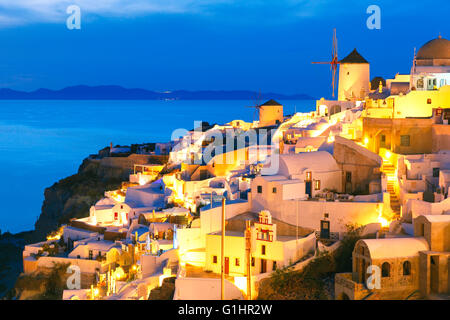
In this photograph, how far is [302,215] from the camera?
17.9 metres

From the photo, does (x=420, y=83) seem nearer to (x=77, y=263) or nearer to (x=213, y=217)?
(x=213, y=217)

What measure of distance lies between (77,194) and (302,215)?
22242mm

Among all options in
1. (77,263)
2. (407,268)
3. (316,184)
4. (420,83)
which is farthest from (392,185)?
(77,263)

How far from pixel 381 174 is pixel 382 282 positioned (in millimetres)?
5332

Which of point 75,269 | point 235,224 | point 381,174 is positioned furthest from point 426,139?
point 75,269

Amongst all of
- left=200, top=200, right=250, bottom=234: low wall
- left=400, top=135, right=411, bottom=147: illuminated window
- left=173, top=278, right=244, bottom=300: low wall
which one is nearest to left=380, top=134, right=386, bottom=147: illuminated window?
left=400, top=135, right=411, bottom=147: illuminated window

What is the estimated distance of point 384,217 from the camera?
17.1 meters

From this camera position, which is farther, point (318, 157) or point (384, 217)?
point (318, 157)

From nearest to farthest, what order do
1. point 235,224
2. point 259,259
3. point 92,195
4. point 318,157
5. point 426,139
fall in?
point 259,259, point 235,224, point 318,157, point 426,139, point 92,195

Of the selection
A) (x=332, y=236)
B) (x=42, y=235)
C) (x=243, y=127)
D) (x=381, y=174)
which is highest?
(x=243, y=127)

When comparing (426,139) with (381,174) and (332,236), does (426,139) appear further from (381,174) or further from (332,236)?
(332,236)

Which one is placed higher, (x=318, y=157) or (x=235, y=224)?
(x=318, y=157)

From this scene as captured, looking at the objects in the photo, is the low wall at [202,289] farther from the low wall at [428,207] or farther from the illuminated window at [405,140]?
the illuminated window at [405,140]

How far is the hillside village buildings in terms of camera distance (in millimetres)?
14375
